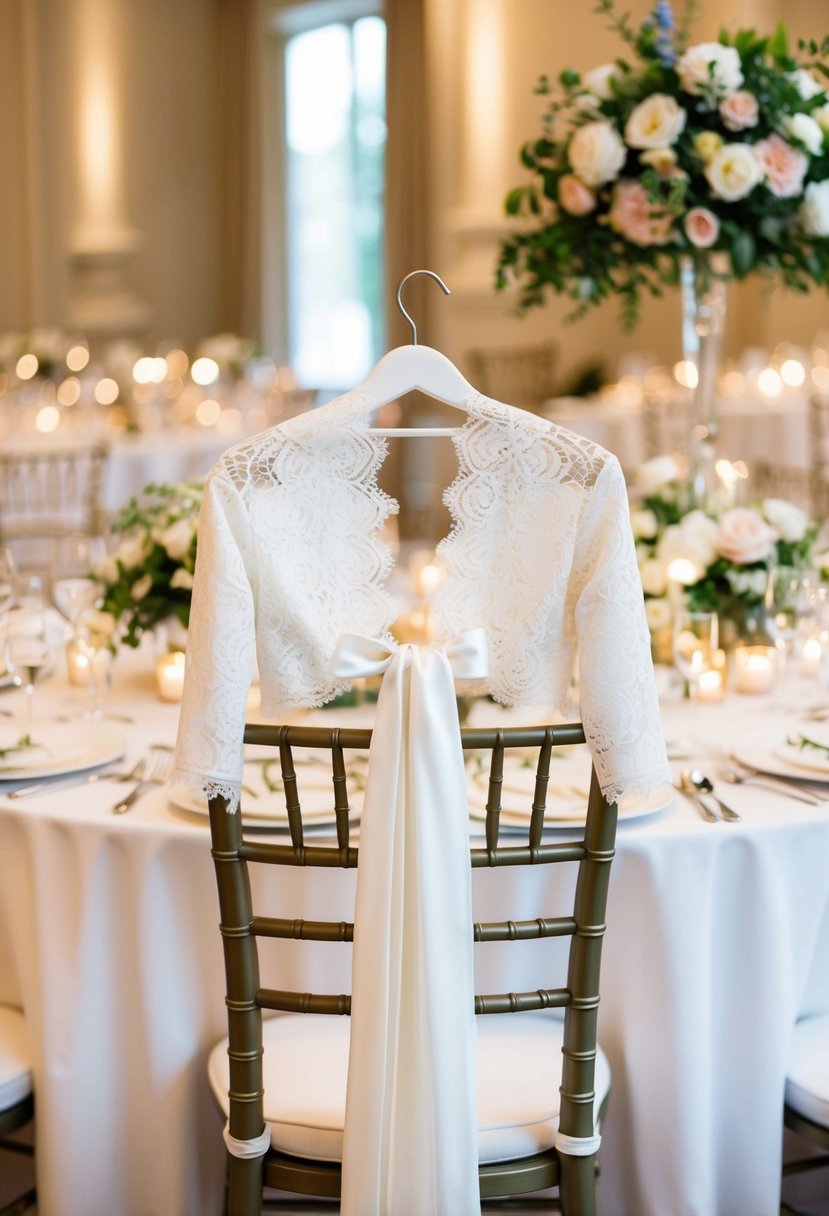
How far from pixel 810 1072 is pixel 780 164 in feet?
6.29

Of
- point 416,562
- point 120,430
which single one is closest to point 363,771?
point 416,562

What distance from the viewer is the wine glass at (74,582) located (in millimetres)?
2572

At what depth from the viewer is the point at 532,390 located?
29.8 feet

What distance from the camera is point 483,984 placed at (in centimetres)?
194

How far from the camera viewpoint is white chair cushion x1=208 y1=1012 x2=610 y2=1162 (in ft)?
5.54

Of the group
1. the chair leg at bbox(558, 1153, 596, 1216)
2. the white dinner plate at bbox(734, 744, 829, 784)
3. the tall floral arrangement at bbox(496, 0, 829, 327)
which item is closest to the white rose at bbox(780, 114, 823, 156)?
the tall floral arrangement at bbox(496, 0, 829, 327)

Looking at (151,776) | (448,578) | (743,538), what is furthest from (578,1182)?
(743,538)

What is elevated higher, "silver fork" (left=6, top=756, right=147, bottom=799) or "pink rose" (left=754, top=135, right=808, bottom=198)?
"pink rose" (left=754, top=135, right=808, bottom=198)

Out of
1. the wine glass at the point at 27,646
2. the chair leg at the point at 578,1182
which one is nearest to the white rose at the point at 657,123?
the wine glass at the point at 27,646

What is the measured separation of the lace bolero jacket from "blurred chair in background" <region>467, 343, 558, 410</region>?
7103 millimetres

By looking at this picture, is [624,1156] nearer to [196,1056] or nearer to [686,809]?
[686,809]

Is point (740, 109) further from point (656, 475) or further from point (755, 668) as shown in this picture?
point (755, 668)

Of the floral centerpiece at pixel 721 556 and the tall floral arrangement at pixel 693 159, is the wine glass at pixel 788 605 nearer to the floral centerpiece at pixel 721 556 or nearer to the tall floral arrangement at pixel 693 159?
the floral centerpiece at pixel 721 556

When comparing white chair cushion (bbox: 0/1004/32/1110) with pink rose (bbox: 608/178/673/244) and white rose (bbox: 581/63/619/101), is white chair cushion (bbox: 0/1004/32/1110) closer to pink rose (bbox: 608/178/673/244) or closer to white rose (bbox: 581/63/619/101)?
pink rose (bbox: 608/178/673/244)
